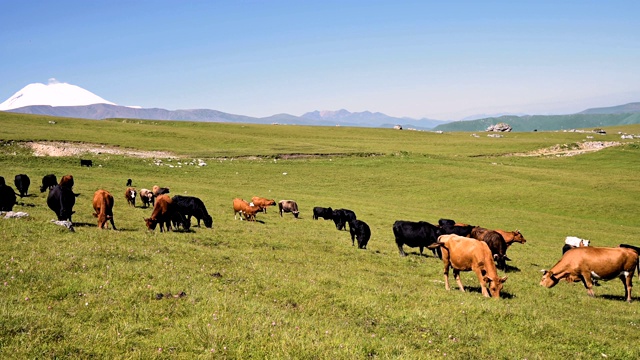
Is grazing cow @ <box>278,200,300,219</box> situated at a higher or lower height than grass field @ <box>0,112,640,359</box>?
lower

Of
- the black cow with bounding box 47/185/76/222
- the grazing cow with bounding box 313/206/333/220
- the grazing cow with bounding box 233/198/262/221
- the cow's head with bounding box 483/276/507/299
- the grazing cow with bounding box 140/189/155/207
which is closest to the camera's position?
the cow's head with bounding box 483/276/507/299

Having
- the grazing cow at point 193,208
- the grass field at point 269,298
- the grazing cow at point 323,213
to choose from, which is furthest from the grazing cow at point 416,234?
the grazing cow at point 323,213

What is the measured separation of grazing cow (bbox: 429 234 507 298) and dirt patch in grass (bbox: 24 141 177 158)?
56.9 metres

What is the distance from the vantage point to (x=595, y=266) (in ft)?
53.1

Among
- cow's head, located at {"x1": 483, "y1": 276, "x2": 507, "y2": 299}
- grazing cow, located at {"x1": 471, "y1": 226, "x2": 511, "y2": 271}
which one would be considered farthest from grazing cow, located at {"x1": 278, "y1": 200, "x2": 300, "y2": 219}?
cow's head, located at {"x1": 483, "y1": 276, "x2": 507, "y2": 299}

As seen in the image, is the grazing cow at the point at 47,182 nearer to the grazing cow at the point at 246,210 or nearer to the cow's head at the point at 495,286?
the grazing cow at the point at 246,210

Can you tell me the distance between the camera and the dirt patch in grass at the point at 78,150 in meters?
56.9

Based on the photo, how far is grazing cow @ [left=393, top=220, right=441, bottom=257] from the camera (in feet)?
69.5

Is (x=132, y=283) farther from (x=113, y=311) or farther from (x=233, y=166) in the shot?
(x=233, y=166)

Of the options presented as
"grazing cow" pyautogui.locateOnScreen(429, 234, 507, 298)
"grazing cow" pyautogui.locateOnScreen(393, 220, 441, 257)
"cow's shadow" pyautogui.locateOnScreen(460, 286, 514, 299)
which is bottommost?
"cow's shadow" pyautogui.locateOnScreen(460, 286, 514, 299)

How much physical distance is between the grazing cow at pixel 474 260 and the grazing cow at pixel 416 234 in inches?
236

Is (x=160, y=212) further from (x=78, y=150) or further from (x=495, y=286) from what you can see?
(x=78, y=150)

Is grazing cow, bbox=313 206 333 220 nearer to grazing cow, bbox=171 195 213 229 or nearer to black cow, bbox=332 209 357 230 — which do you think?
black cow, bbox=332 209 357 230

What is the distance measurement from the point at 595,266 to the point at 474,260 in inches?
229
